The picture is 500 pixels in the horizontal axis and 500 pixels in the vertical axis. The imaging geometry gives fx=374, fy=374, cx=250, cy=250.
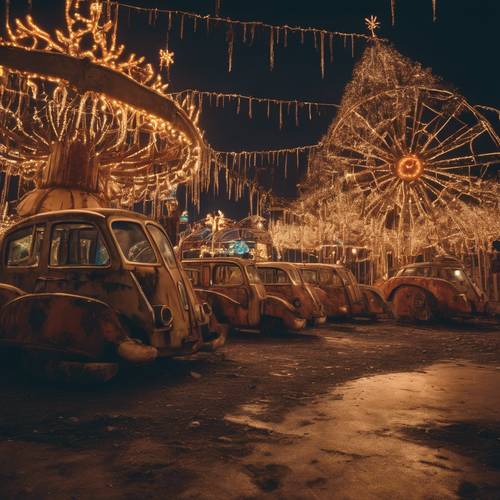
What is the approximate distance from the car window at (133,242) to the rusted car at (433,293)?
10260 millimetres

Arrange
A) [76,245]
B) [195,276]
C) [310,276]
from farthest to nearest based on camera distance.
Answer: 1. [310,276]
2. [195,276]
3. [76,245]

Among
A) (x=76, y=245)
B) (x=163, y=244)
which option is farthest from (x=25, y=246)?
(x=163, y=244)

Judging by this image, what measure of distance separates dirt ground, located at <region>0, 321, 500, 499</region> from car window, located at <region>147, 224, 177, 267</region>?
1.58 metres

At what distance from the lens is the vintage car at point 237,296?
25.9ft

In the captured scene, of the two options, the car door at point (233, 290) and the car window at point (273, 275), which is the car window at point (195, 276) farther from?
the car window at point (273, 275)

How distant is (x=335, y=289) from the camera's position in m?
11.8

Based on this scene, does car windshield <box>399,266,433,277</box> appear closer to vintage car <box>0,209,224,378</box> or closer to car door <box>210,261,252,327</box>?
car door <box>210,261,252,327</box>

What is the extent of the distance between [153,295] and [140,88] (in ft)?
18.9

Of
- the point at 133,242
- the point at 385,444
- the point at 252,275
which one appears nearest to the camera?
the point at 385,444

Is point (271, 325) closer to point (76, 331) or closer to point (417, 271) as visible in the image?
point (76, 331)

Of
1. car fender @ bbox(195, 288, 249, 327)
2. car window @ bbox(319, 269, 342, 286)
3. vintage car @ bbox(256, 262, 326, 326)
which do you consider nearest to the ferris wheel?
car window @ bbox(319, 269, 342, 286)

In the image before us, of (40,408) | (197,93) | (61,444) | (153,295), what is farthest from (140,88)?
(61,444)

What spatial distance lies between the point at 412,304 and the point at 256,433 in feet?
36.7

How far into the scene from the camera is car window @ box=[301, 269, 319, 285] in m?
12.0
